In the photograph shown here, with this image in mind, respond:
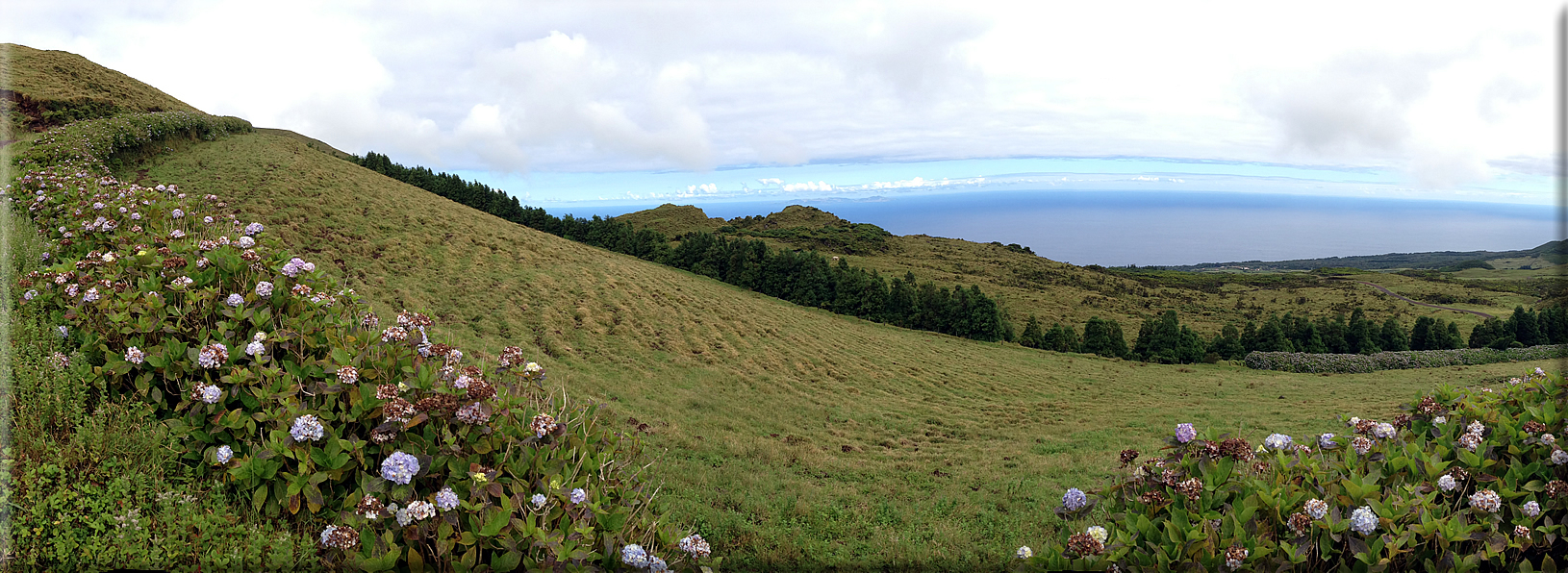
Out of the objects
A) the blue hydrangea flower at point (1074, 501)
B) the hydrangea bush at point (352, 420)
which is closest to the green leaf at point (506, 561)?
the hydrangea bush at point (352, 420)

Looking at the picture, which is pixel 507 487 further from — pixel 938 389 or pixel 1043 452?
pixel 938 389

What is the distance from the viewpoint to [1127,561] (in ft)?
9.07

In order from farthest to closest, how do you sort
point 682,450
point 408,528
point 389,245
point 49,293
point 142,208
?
point 389,245
point 682,450
point 142,208
point 49,293
point 408,528

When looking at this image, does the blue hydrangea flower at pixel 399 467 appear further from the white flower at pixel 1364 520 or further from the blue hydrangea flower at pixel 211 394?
the white flower at pixel 1364 520

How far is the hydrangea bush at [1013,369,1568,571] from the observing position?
268cm

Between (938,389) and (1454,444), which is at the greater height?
(1454,444)

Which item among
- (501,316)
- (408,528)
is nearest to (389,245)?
(501,316)

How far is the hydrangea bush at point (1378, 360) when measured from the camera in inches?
1588

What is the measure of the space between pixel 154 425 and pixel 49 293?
2.29 metres

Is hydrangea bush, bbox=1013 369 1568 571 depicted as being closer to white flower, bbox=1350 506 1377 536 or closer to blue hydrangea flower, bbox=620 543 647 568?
white flower, bbox=1350 506 1377 536

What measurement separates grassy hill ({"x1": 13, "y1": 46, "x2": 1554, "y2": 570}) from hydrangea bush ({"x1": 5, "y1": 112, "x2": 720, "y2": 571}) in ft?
5.67

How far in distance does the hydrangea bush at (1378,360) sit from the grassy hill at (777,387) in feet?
11.5

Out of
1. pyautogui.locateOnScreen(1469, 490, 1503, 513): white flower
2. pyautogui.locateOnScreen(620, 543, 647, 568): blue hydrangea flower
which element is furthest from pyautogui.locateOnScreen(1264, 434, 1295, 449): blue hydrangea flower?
pyautogui.locateOnScreen(620, 543, 647, 568): blue hydrangea flower

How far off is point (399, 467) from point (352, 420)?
2.21 feet
